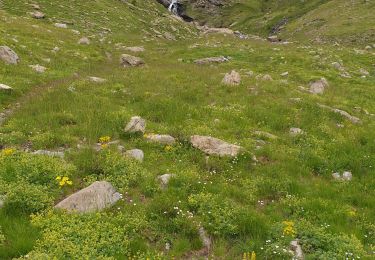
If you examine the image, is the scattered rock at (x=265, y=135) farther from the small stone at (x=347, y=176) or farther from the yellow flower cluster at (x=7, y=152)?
the yellow flower cluster at (x=7, y=152)

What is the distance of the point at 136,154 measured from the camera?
1238 centimetres

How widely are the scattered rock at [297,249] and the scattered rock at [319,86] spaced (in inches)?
615

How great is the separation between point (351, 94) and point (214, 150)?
14299 mm

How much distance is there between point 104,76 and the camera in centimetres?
2400

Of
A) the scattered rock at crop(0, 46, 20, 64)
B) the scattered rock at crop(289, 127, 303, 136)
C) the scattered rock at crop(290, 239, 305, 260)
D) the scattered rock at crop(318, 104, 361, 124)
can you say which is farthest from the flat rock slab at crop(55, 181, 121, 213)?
the scattered rock at crop(0, 46, 20, 64)

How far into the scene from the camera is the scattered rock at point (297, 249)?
8684 mm

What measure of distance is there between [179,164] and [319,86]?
15.5 meters

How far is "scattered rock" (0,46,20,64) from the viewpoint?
2253 centimetres

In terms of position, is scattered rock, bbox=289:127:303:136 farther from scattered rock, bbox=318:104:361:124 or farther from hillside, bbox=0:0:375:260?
scattered rock, bbox=318:104:361:124

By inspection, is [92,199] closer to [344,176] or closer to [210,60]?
[344,176]

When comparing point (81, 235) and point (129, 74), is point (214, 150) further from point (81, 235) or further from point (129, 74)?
point (129, 74)

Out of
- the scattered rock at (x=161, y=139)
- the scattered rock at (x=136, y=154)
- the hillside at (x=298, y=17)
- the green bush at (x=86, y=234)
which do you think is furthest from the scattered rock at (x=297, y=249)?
the hillside at (x=298, y=17)

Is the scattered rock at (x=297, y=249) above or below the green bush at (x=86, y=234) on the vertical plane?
above

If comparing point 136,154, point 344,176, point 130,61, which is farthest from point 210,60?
point 136,154
